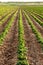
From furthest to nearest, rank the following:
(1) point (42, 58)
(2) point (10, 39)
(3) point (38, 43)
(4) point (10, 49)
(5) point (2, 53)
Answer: (2) point (10, 39) < (3) point (38, 43) < (4) point (10, 49) < (5) point (2, 53) < (1) point (42, 58)

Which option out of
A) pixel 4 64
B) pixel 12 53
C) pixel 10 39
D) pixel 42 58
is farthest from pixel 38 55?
pixel 10 39

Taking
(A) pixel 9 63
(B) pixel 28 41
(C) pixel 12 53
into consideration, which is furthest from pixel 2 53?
(B) pixel 28 41

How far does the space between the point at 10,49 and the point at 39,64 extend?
386 centimetres

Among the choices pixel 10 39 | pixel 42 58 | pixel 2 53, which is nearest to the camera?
pixel 42 58

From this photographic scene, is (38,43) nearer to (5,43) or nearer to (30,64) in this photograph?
(5,43)

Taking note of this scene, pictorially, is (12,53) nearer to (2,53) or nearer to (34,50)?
(2,53)

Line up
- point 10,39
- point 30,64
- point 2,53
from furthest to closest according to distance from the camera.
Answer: point 10,39, point 2,53, point 30,64

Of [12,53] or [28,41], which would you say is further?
[28,41]

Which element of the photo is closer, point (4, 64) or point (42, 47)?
point (4, 64)

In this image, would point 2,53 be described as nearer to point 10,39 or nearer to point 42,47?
point 42,47

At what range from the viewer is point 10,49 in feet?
53.2

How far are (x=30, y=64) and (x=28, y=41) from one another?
6536 millimetres

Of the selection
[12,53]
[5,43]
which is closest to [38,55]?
[12,53]

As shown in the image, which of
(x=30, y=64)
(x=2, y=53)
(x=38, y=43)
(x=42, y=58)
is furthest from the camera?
(x=38, y=43)
